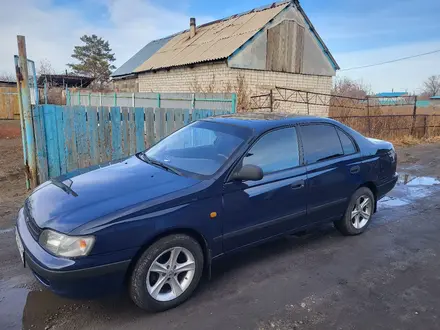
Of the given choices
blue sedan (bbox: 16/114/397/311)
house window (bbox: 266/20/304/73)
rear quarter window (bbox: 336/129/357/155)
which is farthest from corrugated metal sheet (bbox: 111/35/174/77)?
blue sedan (bbox: 16/114/397/311)

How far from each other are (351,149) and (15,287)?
3.99m

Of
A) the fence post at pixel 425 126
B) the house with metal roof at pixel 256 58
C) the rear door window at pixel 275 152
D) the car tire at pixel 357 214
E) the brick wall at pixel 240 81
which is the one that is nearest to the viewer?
the rear door window at pixel 275 152

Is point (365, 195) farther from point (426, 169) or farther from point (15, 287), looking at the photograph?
point (426, 169)

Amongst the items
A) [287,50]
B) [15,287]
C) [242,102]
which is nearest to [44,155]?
[15,287]

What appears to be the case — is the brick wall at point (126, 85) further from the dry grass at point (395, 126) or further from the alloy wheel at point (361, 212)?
the alloy wheel at point (361, 212)

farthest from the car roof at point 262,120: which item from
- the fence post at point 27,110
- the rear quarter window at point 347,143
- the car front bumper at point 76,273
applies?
the fence post at point 27,110

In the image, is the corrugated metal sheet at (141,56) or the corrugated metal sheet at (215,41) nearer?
the corrugated metal sheet at (215,41)

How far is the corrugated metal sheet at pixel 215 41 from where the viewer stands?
15.3 meters

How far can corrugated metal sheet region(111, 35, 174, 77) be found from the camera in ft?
87.0

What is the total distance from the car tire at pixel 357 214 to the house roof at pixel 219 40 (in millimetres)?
11242

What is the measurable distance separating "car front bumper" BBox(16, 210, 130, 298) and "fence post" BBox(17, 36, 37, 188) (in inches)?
147

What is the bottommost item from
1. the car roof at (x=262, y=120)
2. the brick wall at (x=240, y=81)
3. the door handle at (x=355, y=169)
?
the door handle at (x=355, y=169)

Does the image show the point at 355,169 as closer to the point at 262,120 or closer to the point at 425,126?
the point at 262,120

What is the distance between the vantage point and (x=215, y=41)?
1733 centimetres
